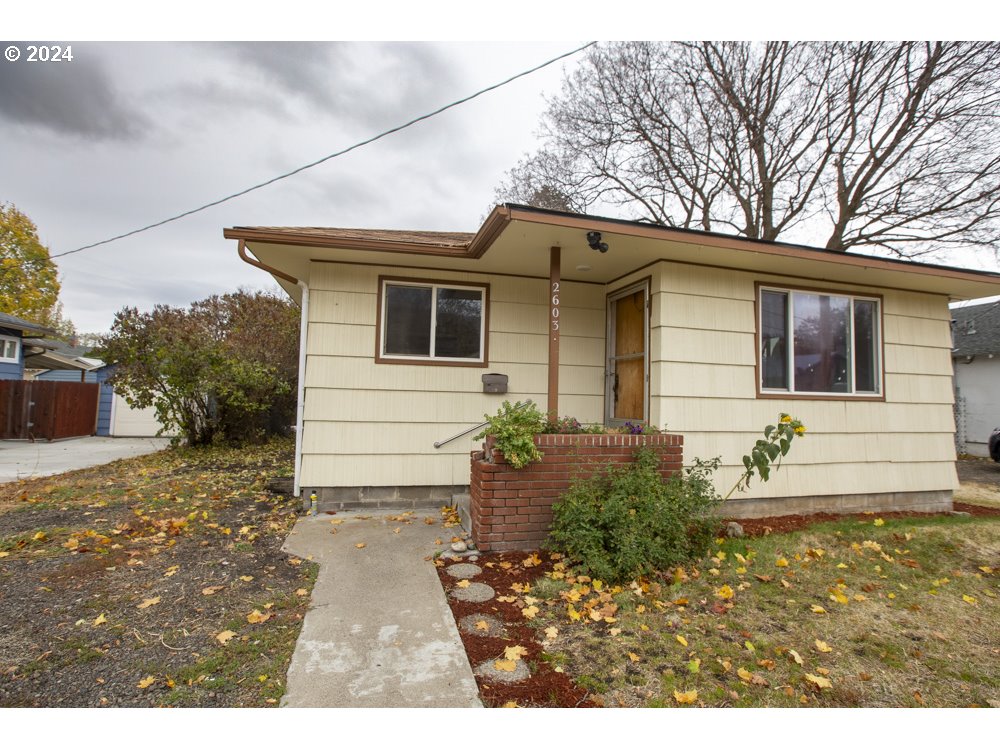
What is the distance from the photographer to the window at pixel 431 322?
17.7 feet

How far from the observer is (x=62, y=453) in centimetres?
978

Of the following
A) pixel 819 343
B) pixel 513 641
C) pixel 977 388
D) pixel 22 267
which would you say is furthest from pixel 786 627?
pixel 22 267

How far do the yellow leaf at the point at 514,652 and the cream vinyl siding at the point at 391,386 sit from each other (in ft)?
10.0

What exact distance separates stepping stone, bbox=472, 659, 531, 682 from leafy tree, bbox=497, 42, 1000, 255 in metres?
12.9

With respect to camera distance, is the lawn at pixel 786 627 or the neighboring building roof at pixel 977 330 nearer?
the lawn at pixel 786 627

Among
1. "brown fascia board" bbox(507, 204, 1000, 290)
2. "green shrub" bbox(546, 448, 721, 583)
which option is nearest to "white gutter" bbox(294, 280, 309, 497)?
"brown fascia board" bbox(507, 204, 1000, 290)

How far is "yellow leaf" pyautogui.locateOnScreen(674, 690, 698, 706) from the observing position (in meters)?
2.06

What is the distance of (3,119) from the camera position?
919cm

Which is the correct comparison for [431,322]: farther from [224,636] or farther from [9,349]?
[9,349]

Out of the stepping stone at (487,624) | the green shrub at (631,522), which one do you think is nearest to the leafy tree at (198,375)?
the green shrub at (631,522)

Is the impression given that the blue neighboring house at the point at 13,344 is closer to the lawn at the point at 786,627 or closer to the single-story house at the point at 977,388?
the lawn at the point at 786,627

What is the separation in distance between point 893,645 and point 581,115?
13362mm

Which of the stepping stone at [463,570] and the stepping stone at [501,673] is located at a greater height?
the stepping stone at [463,570]

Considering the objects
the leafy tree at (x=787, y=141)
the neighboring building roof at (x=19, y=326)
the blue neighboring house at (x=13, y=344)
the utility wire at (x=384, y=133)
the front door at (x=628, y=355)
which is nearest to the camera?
the front door at (x=628, y=355)
